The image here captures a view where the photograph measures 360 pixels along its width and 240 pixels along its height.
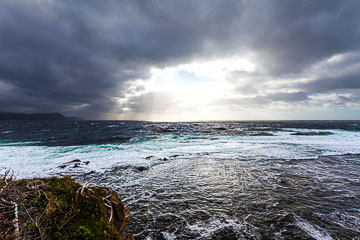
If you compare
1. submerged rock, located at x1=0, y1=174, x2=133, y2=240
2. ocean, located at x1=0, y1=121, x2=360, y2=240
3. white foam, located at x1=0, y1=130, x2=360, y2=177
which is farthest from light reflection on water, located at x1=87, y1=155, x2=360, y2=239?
white foam, located at x1=0, y1=130, x2=360, y2=177

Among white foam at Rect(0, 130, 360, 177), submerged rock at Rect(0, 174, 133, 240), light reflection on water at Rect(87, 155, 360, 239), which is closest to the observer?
submerged rock at Rect(0, 174, 133, 240)

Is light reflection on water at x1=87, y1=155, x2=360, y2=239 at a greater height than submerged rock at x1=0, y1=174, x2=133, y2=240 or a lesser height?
lesser

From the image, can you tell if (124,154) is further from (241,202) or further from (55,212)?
(55,212)

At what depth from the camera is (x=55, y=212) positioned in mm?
2594

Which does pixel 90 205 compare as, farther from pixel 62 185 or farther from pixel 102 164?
pixel 102 164

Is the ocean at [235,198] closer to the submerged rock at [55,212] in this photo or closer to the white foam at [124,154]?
the white foam at [124,154]

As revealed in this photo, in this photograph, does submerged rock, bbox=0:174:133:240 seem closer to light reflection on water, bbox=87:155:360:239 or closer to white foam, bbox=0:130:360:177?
light reflection on water, bbox=87:155:360:239

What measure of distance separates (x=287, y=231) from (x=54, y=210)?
235 inches

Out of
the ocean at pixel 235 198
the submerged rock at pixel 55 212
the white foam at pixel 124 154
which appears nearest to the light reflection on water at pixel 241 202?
the ocean at pixel 235 198

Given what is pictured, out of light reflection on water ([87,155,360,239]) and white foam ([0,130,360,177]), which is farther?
white foam ([0,130,360,177])

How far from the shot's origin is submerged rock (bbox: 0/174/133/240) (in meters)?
2.17

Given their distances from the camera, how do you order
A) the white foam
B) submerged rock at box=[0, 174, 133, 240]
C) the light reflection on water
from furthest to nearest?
the white foam, the light reflection on water, submerged rock at box=[0, 174, 133, 240]

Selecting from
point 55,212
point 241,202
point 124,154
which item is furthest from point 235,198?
point 124,154

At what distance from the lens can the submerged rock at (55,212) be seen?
7.13 feet
